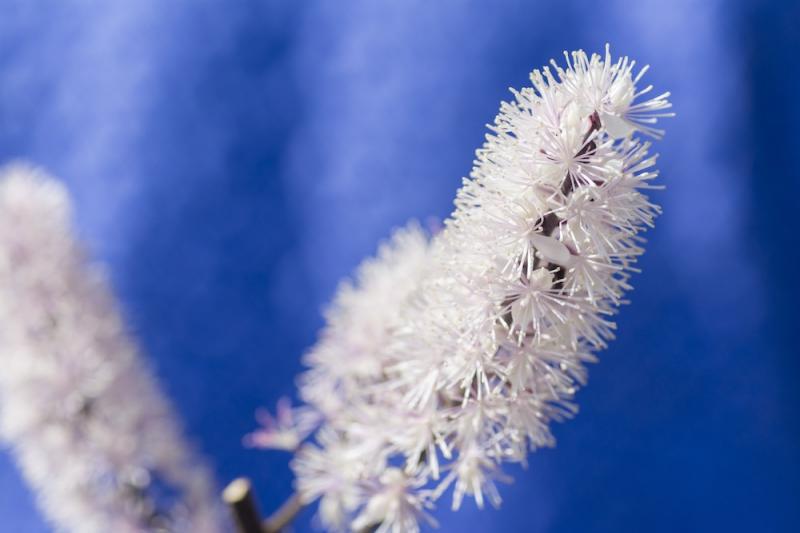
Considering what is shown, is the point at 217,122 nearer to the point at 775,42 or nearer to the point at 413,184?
the point at 413,184

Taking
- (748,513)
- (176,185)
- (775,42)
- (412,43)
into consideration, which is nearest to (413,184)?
(412,43)

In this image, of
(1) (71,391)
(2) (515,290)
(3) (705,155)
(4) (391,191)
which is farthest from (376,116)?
(2) (515,290)

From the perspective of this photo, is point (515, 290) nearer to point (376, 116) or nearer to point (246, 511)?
point (246, 511)

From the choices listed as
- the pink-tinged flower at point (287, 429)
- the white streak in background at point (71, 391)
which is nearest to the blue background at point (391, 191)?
the white streak in background at point (71, 391)

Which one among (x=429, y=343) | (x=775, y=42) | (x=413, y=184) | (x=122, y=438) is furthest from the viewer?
(x=413, y=184)

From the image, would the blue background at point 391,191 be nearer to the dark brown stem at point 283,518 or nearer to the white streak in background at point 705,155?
the white streak in background at point 705,155
